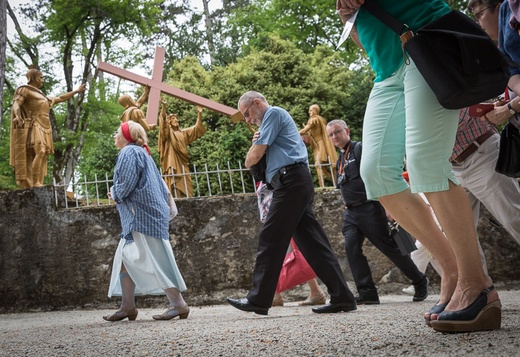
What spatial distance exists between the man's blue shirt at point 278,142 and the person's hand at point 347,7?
203 cm

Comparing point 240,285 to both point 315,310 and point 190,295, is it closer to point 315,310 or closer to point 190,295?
point 190,295

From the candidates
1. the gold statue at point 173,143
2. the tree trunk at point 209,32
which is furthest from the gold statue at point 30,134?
the tree trunk at point 209,32

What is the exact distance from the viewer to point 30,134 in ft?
33.5

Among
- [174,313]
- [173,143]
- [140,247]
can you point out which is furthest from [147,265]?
[173,143]

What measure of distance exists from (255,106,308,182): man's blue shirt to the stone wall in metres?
3.44

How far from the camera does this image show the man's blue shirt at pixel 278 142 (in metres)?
4.87

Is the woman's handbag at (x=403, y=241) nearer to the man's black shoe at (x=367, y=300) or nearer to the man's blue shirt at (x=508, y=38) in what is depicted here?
the man's black shoe at (x=367, y=300)

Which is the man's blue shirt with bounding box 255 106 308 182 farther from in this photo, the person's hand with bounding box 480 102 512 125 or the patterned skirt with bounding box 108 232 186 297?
the person's hand with bounding box 480 102 512 125

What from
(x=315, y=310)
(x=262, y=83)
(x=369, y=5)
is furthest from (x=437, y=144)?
(x=262, y=83)

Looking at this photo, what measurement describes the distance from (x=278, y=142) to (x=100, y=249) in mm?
4206

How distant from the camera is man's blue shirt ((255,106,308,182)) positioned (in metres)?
4.87

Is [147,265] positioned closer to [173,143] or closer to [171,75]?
[173,143]

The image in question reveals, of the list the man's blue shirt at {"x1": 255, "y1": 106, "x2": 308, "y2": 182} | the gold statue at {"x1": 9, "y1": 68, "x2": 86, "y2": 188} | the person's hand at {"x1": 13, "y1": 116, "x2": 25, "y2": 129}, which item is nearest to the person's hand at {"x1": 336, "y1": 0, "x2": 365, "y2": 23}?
the man's blue shirt at {"x1": 255, "y1": 106, "x2": 308, "y2": 182}

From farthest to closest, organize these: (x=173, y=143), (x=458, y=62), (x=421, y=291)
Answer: (x=173, y=143) < (x=421, y=291) < (x=458, y=62)
